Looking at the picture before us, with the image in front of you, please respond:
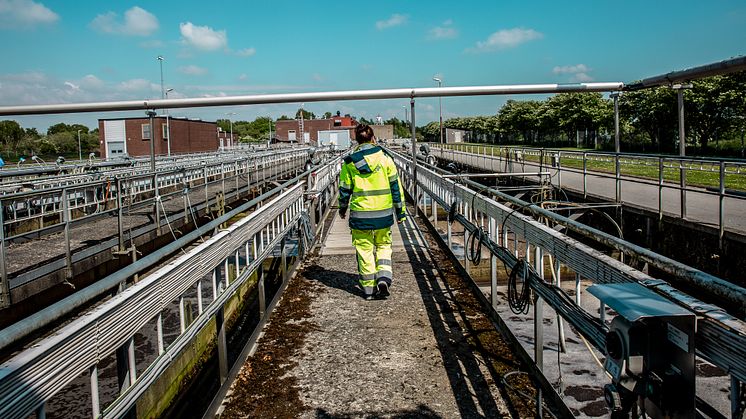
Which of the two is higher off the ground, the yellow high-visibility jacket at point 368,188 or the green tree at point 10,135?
the green tree at point 10,135

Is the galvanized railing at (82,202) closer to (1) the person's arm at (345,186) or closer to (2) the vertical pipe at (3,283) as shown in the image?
(2) the vertical pipe at (3,283)

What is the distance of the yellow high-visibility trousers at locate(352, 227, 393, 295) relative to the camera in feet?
22.2

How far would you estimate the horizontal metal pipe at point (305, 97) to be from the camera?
6.80 m

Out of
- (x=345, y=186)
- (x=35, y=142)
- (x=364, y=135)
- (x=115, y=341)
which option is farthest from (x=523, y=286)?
(x=35, y=142)

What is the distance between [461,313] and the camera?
609 cm

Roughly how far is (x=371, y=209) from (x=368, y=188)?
242 millimetres

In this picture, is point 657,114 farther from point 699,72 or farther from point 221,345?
point 221,345

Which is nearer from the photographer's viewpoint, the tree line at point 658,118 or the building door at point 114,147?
the tree line at point 658,118

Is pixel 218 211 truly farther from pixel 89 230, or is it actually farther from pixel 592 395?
pixel 592 395

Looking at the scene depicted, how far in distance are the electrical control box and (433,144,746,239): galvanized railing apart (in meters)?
4.02

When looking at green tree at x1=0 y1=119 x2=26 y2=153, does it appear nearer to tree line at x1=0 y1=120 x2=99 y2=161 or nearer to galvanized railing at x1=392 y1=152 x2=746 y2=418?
tree line at x1=0 y1=120 x2=99 y2=161

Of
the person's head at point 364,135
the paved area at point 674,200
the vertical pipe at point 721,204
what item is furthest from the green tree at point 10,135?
the vertical pipe at point 721,204

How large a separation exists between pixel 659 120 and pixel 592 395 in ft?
162

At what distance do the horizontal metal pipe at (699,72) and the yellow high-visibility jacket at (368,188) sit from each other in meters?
2.83
